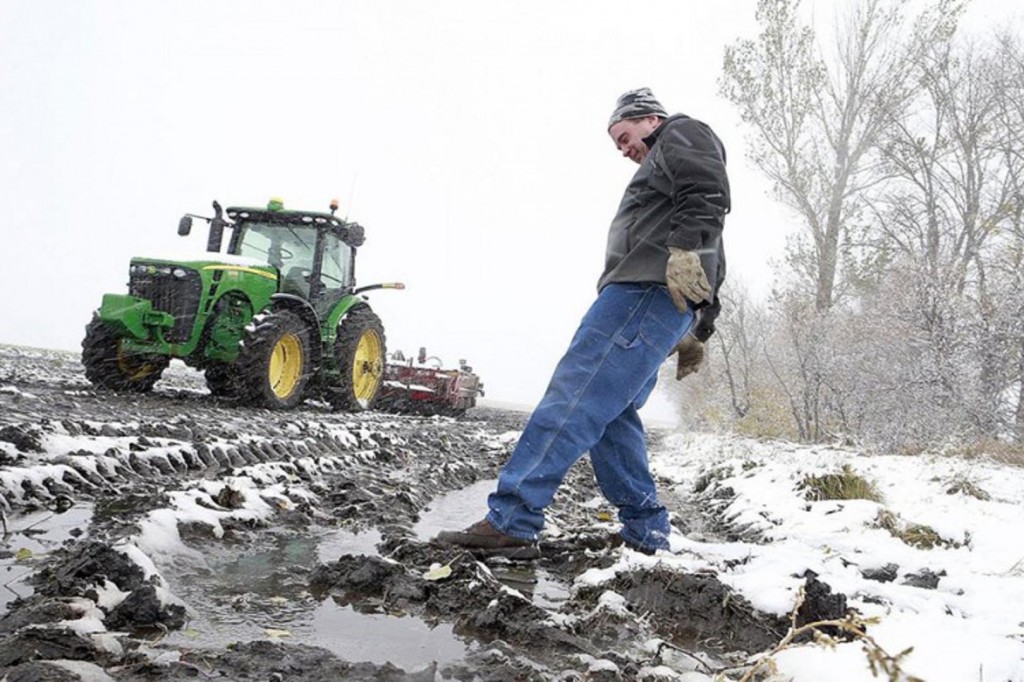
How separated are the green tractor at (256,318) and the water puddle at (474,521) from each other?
402cm

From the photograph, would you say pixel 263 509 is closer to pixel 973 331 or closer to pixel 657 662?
pixel 657 662

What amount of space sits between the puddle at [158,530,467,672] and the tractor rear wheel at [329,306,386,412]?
24.2ft

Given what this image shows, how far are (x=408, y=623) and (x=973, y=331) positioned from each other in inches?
423

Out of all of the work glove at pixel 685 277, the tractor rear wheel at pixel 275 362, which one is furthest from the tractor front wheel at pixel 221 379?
the work glove at pixel 685 277

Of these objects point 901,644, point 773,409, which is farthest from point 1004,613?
point 773,409

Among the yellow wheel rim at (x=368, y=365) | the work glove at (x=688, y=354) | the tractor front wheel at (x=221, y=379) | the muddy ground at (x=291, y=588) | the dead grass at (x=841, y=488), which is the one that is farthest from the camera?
the yellow wheel rim at (x=368, y=365)

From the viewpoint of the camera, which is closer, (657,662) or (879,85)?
(657,662)

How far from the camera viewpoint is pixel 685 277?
2537mm

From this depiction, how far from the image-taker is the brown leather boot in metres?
2.50

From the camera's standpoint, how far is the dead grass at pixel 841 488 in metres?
4.57

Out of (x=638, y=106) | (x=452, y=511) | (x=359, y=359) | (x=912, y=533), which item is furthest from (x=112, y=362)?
(x=912, y=533)

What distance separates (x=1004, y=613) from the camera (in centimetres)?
207

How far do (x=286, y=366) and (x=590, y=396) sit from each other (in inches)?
263

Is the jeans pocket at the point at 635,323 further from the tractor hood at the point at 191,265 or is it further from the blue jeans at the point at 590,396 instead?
the tractor hood at the point at 191,265
